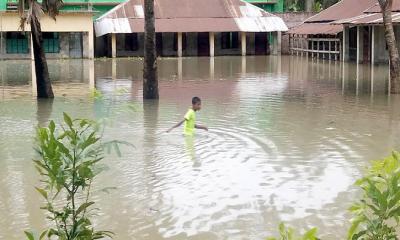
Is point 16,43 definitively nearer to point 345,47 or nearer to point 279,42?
point 279,42

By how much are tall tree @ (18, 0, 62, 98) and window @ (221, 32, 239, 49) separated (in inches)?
1258

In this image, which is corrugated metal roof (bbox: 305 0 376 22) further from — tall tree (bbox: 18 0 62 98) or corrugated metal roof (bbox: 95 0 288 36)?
tall tree (bbox: 18 0 62 98)

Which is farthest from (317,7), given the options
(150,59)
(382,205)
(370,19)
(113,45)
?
(382,205)

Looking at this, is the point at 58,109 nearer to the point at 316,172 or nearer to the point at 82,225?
the point at 316,172

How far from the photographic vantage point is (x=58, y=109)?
1872 cm

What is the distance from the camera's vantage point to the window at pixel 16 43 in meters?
47.7

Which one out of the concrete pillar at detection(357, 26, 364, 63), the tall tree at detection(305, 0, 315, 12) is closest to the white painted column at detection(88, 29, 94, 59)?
the concrete pillar at detection(357, 26, 364, 63)

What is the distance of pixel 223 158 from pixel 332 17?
112 ft

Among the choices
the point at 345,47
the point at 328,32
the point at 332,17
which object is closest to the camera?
the point at 345,47

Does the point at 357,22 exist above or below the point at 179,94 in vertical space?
above

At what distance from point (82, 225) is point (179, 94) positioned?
18.2 meters

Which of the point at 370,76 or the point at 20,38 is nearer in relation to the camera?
the point at 370,76

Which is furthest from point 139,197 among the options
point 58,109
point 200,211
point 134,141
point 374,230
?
point 58,109

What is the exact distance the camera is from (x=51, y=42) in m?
48.0
